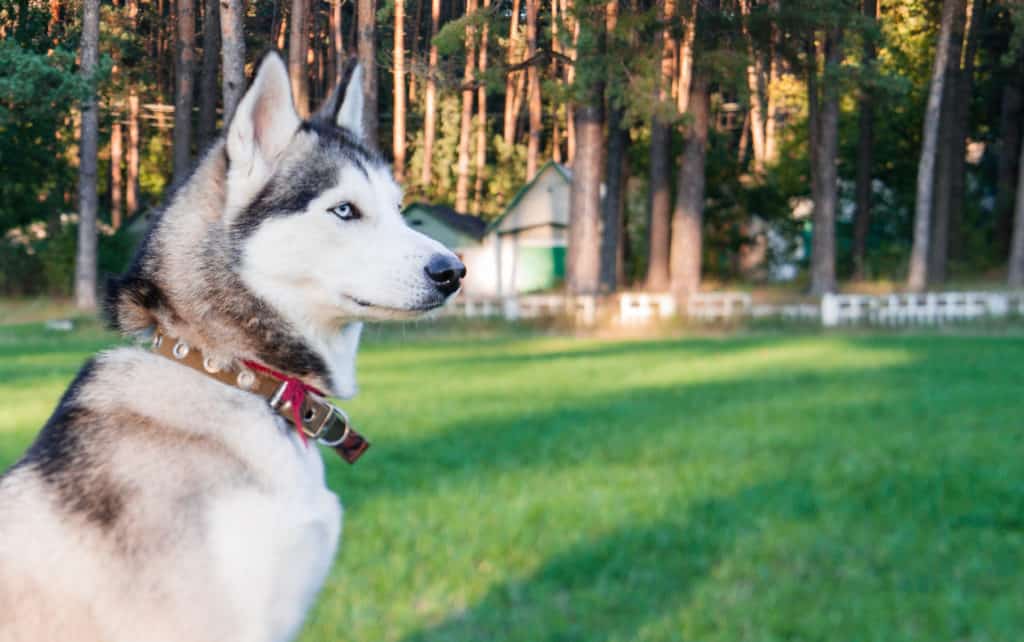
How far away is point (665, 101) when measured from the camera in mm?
21125

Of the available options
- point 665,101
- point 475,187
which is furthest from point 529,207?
point 665,101

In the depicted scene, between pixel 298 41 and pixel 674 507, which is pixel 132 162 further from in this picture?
pixel 674 507

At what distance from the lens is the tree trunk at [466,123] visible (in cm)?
554

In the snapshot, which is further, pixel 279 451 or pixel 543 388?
pixel 543 388

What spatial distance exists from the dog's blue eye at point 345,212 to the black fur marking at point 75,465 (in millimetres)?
906

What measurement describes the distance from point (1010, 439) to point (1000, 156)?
2907cm

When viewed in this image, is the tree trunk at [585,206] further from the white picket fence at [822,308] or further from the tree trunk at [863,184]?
the tree trunk at [863,184]

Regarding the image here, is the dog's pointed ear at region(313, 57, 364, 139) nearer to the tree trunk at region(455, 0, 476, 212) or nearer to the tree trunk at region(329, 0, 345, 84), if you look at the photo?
the tree trunk at region(329, 0, 345, 84)

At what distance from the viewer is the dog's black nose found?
3.77m

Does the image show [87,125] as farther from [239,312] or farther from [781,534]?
[781,534]

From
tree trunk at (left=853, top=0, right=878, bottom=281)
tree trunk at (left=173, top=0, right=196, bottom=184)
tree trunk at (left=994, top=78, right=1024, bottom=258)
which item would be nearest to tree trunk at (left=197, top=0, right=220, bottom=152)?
tree trunk at (left=173, top=0, right=196, bottom=184)

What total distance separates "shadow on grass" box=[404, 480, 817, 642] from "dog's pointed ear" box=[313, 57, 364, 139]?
3.37 m

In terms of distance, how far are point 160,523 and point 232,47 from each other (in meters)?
2.24

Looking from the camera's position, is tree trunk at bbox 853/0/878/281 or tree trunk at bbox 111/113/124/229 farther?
tree trunk at bbox 853/0/878/281
